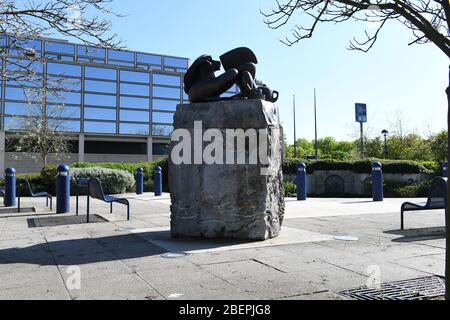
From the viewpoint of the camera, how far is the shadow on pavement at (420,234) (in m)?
6.77

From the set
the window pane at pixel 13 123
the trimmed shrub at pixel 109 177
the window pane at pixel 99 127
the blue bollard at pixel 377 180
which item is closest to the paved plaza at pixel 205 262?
the blue bollard at pixel 377 180

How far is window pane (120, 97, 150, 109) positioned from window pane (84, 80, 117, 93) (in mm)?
1842

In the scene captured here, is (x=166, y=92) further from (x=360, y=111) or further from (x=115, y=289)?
(x=115, y=289)

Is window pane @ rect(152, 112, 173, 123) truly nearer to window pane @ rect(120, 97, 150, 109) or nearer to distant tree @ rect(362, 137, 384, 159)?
window pane @ rect(120, 97, 150, 109)

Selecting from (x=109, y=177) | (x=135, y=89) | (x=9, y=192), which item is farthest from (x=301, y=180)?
(x=135, y=89)

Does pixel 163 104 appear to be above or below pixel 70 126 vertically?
above

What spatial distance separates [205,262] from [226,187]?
1625 mm

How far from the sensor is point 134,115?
61.3 meters

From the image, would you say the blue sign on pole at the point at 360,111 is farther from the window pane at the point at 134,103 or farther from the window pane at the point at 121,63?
the window pane at the point at 121,63

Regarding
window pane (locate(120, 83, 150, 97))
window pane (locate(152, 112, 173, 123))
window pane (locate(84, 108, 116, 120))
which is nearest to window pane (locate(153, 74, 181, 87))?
window pane (locate(120, 83, 150, 97))

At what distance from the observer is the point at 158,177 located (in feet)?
64.5

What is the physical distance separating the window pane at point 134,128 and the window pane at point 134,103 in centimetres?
262
